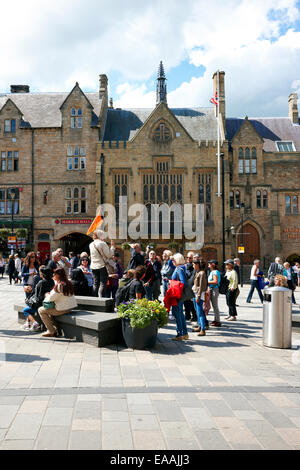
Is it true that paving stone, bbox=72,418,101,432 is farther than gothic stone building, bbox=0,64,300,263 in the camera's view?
No

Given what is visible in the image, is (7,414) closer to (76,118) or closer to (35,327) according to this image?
(35,327)

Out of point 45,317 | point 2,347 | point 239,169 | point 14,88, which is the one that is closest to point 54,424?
point 2,347

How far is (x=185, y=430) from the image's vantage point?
418 centimetres

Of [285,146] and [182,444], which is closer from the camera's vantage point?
[182,444]

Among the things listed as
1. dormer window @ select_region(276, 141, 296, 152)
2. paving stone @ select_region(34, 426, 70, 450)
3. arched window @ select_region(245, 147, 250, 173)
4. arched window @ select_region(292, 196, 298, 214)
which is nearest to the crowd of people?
paving stone @ select_region(34, 426, 70, 450)

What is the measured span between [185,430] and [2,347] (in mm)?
5009

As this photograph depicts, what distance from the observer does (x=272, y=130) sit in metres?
37.5

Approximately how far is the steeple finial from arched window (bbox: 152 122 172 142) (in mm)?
13384

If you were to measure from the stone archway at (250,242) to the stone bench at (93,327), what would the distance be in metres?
26.1

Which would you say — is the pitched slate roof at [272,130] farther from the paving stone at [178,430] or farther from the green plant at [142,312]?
the paving stone at [178,430]

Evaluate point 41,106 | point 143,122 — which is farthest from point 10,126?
point 143,122

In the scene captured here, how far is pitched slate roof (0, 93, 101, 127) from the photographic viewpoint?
34750 millimetres

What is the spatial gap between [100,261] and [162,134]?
25.1 metres

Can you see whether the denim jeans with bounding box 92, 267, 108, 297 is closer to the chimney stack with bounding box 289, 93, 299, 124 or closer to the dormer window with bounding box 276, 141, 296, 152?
the dormer window with bounding box 276, 141, 296, 152
